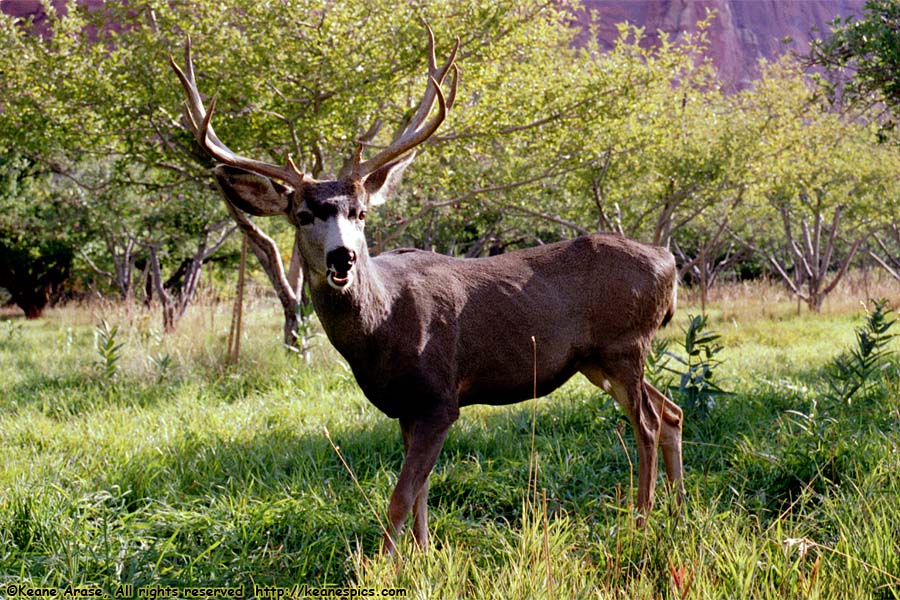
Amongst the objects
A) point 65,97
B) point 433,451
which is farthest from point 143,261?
point 433,451

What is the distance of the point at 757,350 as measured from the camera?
932 cm

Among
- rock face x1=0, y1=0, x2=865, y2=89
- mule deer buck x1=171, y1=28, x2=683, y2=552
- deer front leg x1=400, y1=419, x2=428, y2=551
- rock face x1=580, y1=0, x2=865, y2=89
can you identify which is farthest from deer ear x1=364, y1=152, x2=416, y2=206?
rock face x1=580, y1=0, x2=865, y2=89

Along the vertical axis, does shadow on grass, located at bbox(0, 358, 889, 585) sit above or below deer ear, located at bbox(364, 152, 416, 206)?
below

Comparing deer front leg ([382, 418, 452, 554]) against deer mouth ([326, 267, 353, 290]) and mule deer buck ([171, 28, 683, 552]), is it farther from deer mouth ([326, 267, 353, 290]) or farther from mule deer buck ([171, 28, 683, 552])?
deer mouth ([326, 267, 353, 290])

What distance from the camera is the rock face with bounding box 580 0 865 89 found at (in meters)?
59.8

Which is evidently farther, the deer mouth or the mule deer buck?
the mule deer buck

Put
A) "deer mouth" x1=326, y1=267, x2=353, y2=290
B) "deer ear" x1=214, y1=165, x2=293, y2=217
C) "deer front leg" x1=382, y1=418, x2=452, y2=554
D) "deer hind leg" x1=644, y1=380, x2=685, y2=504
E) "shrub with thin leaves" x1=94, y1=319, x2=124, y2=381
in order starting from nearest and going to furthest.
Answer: "deer mouth" x1=326, y1=267, x2=353, y2=290 → "deer front leg" x1=382, y1=418, x2=452, y2=554 → "deer ear" x1=214, y1=165, x2=293, y2=217 → "deer hind leg" x1=644, y1=380, x2=685, y2=504 → "shrub with thin leaves" x1=94, y1=319, x2=124, y2=381

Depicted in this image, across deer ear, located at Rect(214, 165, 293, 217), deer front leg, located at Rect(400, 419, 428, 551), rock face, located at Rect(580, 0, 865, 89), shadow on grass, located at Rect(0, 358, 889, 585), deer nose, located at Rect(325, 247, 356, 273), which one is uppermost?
rock face, located at Rect(580, 0, 865, 89)

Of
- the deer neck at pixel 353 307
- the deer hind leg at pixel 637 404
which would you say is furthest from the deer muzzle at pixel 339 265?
the deer hind leg at pixel 637 404

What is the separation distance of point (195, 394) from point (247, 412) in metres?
0.80

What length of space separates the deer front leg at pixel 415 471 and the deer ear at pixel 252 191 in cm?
111

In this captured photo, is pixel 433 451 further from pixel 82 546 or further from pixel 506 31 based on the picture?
pixel 506 31

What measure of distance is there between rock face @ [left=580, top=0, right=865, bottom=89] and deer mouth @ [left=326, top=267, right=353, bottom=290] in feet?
197

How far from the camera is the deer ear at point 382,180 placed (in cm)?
337
